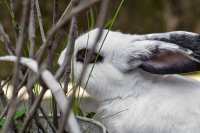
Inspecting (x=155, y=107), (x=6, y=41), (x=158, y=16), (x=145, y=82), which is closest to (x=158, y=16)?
(x=158, y=16)

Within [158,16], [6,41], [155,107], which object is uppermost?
[6,41]

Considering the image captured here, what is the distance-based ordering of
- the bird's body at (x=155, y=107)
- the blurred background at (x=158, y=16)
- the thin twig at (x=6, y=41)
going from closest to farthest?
the thin twig at (x=6, y=41)
the bird's body at (x=155, y=107)
the blurred background at (x=158, y=16)

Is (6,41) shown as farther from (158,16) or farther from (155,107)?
(158,16)

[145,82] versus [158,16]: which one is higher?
[145,82]

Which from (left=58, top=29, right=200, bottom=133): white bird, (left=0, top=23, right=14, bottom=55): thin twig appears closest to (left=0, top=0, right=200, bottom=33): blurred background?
(left=58, top=29, right=200, bottom=133): white bird

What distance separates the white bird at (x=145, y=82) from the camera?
1.95m

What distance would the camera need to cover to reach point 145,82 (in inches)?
84.0

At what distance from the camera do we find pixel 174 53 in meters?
2.06

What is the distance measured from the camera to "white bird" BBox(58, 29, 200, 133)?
6.39 feet

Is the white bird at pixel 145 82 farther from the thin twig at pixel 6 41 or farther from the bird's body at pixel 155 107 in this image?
the thin twig at pixel 6 41

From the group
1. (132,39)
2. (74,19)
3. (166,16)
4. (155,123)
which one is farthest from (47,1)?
(74,19)

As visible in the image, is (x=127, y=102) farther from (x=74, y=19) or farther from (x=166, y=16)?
(x=166, y=16)

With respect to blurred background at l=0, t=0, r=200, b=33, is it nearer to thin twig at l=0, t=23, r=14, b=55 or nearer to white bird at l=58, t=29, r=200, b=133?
white bird at l=58, t=29, r=200, b=133

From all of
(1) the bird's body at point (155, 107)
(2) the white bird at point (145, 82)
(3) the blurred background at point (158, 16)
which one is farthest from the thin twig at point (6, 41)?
(3) the blurred background at point (158, 16)
